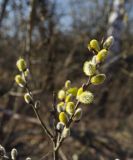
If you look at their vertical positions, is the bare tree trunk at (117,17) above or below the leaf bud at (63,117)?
above

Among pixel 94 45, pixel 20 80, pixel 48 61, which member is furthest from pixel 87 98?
pixel 48 61

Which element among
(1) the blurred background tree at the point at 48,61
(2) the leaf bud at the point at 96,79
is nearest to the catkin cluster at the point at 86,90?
(2) the leaf bud at the point at 96,79

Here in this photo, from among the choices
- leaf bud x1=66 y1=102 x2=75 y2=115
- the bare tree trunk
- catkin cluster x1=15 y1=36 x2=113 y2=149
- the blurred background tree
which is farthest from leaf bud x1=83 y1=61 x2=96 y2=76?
the bare tree trunk

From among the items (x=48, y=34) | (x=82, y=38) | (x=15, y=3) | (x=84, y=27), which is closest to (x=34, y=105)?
(x=15, y=3)

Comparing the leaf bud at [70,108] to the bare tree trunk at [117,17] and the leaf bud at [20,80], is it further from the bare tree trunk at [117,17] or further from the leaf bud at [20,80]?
the bare tree trunk at [117,17]

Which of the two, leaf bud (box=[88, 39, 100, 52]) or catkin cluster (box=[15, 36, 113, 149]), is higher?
leaf bud (box=[88, 39, 100, 52])

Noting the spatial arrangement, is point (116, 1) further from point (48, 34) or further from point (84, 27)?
point (48, 34)

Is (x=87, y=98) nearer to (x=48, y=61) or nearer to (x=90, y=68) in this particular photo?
(x=90, y=68)

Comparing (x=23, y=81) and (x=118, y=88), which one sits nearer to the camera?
(x=23, y=81)

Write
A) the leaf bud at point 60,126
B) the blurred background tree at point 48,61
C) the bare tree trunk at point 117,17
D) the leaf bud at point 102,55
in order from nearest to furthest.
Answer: the leaf bud at point 102,55 < the leaf bud at point 60,126 < the blurred background tree at point 48,61 < the bare tree trunk at point 117,17

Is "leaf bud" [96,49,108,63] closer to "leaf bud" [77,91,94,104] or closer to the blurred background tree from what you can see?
"leaf bud" [77,91,94,104]

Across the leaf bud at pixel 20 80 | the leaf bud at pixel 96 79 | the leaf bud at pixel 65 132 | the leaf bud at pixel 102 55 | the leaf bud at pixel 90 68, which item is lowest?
the leaf bud at pixel 65 132
